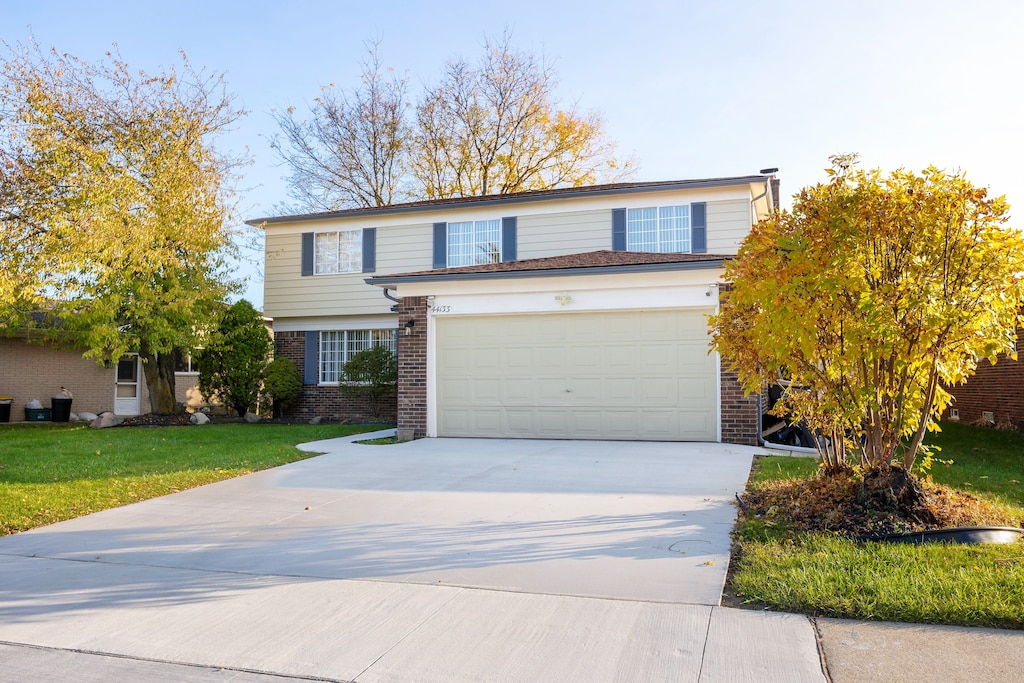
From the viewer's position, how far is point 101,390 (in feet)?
71.9

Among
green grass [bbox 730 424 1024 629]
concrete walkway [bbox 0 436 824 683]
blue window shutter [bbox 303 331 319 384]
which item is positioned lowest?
concrete walkway [bbox 0 436 824 683]

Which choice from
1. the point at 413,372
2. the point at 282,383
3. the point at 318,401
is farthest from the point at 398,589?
the point at 318,401

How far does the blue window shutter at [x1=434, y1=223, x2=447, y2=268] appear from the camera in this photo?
58.6ft

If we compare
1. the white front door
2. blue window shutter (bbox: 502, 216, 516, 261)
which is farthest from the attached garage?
the white front door

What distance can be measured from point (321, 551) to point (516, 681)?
277 centimetres

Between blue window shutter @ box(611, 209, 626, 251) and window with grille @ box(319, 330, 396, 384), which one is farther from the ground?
blue window shutter @ box(611, 209, 626, 251)

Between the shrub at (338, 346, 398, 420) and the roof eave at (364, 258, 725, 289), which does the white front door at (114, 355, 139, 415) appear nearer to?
the shrub at (338, 346, 398, 420)

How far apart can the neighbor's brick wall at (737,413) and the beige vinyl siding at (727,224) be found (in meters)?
4.21

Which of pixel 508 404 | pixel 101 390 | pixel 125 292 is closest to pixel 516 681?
pixel 508 404

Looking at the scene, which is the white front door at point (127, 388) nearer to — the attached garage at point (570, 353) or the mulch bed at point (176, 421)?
the mulch bed at point (176, 421)

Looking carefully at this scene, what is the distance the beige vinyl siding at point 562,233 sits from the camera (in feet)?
54.5

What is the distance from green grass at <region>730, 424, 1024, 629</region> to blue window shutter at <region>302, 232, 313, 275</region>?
49.7ft

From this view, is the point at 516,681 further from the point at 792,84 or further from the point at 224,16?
the point at 224,16

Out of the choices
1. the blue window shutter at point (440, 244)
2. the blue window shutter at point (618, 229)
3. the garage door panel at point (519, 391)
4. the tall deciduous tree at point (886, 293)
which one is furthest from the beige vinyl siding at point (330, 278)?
the tall deciduous tree at point (886, 293)
